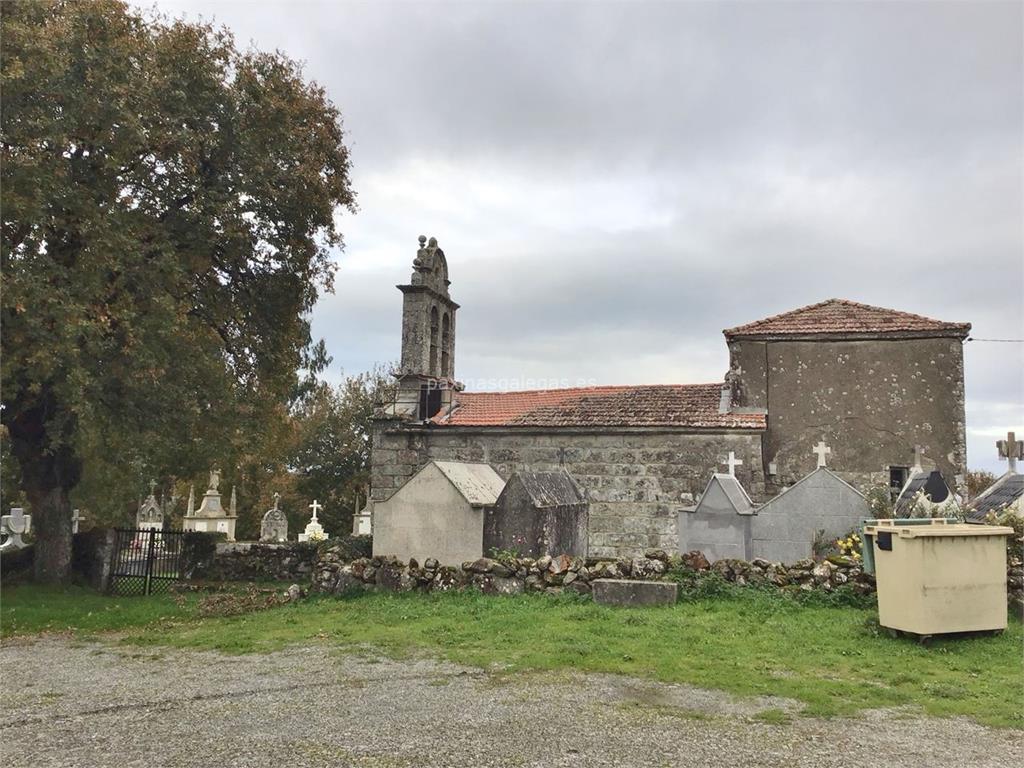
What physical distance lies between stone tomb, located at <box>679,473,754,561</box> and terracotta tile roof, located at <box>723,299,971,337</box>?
6.63 m

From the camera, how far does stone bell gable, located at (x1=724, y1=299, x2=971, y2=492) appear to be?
15.9 m

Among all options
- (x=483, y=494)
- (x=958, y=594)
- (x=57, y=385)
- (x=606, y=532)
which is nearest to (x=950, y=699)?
A: (x=958, y=594)

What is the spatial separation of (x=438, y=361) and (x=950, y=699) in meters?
14.4

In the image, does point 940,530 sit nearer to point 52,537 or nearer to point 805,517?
point 805,517

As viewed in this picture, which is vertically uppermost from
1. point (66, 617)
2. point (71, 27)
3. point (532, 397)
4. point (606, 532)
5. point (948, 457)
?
point (71, 27)

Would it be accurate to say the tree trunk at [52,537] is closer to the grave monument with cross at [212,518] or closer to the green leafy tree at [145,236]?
the green leafy tree at [145,236]

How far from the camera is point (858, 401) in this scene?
1636 centimetres

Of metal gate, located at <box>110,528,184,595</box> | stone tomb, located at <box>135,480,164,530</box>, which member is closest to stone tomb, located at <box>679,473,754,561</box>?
metal gate, located at <box>110,528,184,595</box>

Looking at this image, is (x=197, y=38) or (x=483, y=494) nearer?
(x=483, y=494)

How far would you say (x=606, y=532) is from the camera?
642 inches

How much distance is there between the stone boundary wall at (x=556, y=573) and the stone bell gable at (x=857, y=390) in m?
6.89

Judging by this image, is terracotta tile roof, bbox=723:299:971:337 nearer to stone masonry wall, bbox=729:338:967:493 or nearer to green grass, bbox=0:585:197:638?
stone masonry wall, bbox=729:338:967:493

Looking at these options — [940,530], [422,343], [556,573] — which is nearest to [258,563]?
[422,343]

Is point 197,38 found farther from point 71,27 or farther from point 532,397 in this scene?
point 532,397
